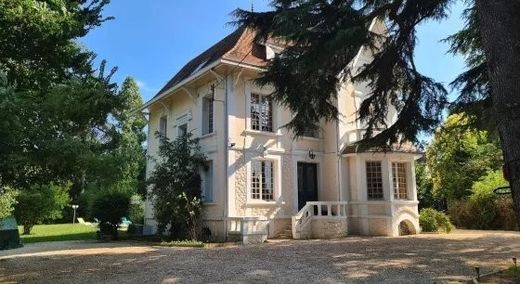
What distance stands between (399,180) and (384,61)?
11219mm

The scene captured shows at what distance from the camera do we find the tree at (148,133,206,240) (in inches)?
642

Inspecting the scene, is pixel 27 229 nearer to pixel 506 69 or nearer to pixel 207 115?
pixel 207 115

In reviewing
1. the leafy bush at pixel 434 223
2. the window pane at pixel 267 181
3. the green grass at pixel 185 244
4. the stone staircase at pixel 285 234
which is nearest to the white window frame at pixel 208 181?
the window pane at pixel 267 181

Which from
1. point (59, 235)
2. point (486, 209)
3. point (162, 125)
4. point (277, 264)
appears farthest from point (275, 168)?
point (59, 235)

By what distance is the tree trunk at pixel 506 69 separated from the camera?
4.70 meters

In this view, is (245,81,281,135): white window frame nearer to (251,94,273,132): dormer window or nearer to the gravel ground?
(251,94,273,132): dormer window

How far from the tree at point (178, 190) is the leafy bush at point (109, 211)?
261 cm

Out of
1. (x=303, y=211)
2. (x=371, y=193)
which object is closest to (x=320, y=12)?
(x=303, y=211)

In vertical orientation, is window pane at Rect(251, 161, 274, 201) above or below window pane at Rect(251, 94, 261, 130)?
below

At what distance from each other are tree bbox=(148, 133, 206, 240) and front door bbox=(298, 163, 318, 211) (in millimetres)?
4225

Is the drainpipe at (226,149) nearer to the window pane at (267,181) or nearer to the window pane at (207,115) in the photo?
the window pane at (207,115)

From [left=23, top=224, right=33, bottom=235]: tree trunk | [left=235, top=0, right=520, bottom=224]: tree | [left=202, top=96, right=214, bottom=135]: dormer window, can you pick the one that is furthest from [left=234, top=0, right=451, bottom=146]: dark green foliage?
[left=23, top=224, right=33, bottom=235]: tree trunk

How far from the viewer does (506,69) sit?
4930mm

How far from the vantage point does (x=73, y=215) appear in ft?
128
